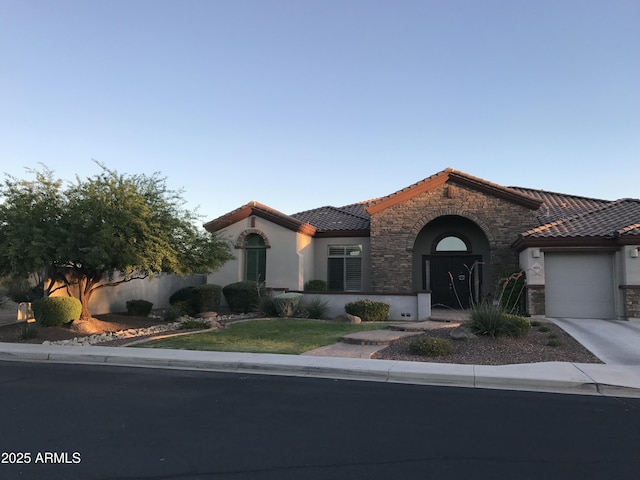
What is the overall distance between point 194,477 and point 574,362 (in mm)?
8315

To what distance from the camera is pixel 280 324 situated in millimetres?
16047

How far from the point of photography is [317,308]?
18.5 meters

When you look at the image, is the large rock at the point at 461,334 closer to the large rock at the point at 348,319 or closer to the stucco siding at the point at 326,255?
the large rock at the point at 348,319

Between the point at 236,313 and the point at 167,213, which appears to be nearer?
the point at 167,213

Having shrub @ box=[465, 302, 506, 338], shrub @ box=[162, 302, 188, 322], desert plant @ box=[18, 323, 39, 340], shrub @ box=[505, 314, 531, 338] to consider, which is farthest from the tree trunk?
shrub @ box=[505, 314, 531, 338]

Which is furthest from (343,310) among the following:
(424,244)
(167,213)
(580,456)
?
(580,456)

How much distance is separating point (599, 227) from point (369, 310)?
9105mm

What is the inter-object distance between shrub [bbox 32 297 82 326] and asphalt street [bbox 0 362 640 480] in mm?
6896

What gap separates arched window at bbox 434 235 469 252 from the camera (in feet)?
72.5

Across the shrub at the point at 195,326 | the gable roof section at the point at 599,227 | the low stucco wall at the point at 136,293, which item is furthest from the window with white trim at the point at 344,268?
the shrub at the point at 195,326

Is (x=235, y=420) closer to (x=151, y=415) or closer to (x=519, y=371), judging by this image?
(x=151, y=415)

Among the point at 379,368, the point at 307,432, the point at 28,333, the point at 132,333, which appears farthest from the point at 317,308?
the point at 307,432

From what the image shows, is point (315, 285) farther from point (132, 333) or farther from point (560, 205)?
point (560, 205)

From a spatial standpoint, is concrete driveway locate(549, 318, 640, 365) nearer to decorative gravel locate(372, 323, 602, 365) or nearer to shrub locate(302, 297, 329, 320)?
decorative gravel locate(372, 323, 602, 365)
